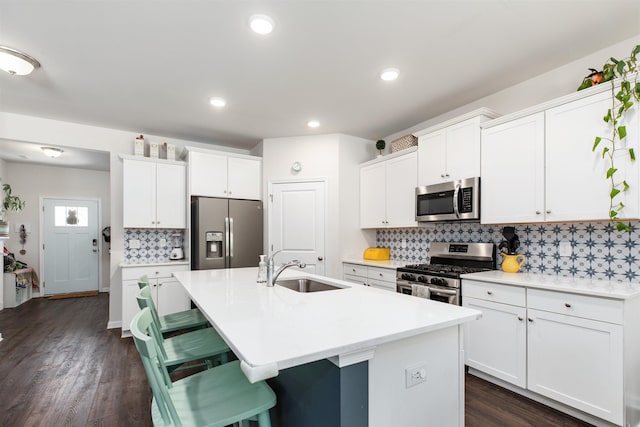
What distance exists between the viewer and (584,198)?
85.7 inches

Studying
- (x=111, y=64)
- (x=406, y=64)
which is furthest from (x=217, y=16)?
(x=406, y=64)

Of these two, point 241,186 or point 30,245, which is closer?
point 241,186

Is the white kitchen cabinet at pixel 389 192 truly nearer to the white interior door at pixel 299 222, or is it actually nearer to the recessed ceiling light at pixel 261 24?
the white interior door at pixel 299 222

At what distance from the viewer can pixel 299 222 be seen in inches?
172

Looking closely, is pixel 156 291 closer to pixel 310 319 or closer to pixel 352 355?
pixel 310 319

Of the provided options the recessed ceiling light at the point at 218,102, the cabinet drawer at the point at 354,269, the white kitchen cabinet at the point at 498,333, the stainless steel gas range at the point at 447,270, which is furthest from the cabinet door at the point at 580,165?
the recessed ceiling light at the point at 218,102

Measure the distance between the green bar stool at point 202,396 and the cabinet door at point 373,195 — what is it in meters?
2.92

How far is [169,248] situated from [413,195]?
11.1 feet

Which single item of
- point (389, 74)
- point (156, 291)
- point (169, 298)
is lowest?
point (169, 298)

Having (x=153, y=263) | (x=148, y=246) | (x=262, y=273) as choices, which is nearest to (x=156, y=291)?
(x=153, y=263)

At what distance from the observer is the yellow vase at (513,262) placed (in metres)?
2.70

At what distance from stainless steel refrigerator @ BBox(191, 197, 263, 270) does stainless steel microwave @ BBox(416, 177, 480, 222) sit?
2223mm

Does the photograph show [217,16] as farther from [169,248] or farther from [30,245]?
[30,245]

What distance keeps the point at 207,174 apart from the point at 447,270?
317cm
